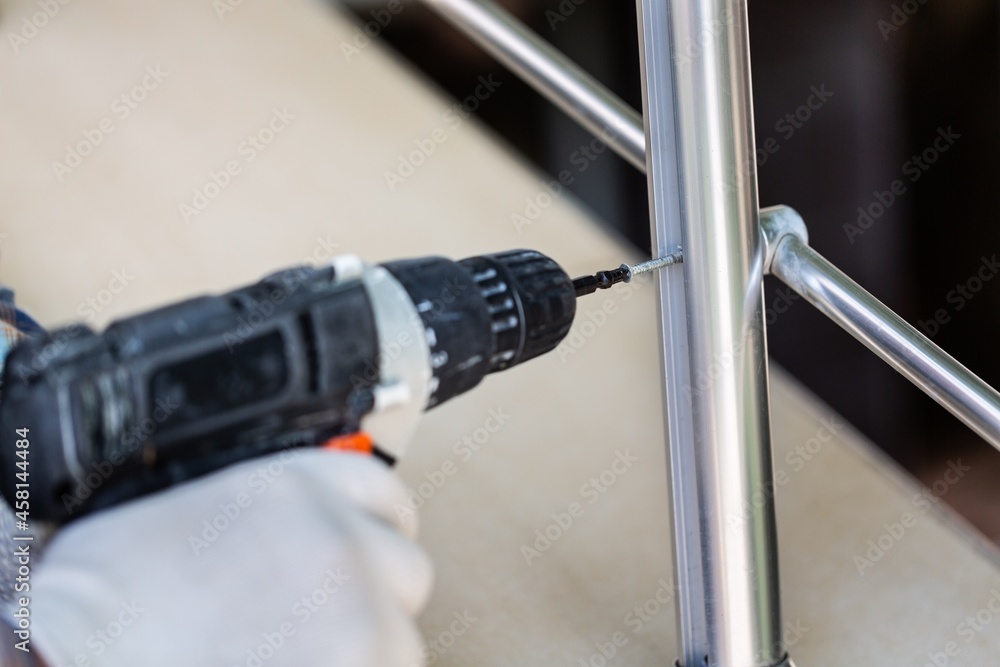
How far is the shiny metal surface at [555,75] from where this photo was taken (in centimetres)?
48

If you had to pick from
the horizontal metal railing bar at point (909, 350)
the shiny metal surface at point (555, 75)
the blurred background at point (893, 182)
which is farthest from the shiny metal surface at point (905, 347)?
the blurred background at point (893, 182)

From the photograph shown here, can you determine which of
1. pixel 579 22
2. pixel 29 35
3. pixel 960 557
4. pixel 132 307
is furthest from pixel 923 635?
pixel 29 35

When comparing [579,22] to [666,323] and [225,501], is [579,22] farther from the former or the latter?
[225,501]

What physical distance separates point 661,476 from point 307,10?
0.75 meters

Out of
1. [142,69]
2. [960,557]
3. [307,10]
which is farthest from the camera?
[307,10]

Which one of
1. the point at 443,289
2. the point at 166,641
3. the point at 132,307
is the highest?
the point at 443,289

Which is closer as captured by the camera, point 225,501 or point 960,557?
point 225,501

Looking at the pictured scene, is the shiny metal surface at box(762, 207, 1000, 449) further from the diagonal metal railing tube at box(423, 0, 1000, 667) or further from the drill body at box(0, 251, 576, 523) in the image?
the drill body at box(0, 251, 576, 523)

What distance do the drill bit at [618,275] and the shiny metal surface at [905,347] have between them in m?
0.05

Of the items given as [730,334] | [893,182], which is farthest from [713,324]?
[893,182]

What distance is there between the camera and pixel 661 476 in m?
0.63

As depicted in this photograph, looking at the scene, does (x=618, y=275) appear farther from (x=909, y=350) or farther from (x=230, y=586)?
(x=230, y=586)

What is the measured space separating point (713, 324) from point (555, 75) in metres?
0.19

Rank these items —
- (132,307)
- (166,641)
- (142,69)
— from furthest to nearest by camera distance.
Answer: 1. (142,69)
2. (132,307)
3. (166,641)
